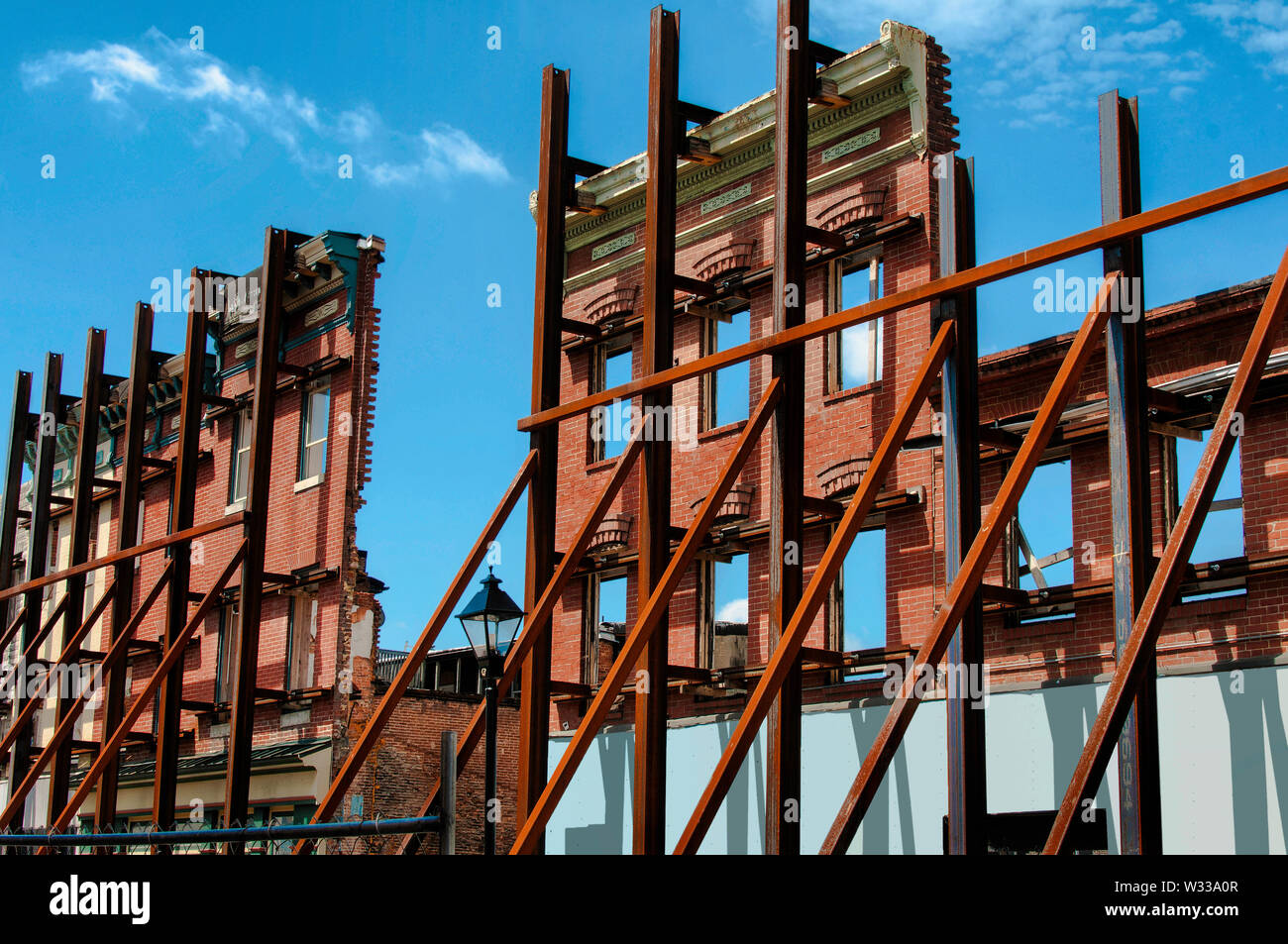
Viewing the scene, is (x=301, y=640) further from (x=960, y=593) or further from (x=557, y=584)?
(x=960, y=593)

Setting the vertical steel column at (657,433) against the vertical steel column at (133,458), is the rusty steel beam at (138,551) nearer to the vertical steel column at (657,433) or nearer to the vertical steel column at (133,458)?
the vertical steel column at (133,458)

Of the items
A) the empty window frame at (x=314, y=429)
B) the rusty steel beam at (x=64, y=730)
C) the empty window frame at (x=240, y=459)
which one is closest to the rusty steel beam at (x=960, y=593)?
the rusty steel beam at (x=64, y=730)

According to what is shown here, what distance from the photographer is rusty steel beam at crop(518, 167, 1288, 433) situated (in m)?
9.88

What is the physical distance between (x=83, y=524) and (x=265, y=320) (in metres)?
7.01

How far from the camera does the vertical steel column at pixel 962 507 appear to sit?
11.5 meters

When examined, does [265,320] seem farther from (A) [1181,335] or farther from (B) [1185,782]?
(B) [1185,782]

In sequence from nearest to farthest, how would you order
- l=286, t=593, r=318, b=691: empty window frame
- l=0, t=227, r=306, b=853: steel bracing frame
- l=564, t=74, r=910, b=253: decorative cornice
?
l=564, t=74, r=910, b=253: decorative cornice < l=0, t=227, r=306, b=853: steel bracing frame < l=286, t=593, r=318, b=691: empty window frame

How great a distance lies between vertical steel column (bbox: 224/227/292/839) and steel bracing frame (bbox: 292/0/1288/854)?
4845 millimetres

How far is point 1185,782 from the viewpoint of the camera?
12.2 metres

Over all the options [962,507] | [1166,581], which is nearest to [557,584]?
[962,507]

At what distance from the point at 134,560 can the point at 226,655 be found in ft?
8.51

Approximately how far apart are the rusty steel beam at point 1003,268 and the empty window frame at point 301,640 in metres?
10.6

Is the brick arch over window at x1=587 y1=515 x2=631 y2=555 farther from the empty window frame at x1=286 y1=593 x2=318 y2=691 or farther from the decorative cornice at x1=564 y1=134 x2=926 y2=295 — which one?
the empty window frame at x1=286 y1=593 x2=318 y2=691

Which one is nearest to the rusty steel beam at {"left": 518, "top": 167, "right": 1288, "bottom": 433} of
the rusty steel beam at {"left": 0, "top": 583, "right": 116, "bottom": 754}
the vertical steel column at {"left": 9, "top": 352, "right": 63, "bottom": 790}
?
the rusty steel beam at {"left": 0, "top": 583, "right": 116, "bottom": 754}
